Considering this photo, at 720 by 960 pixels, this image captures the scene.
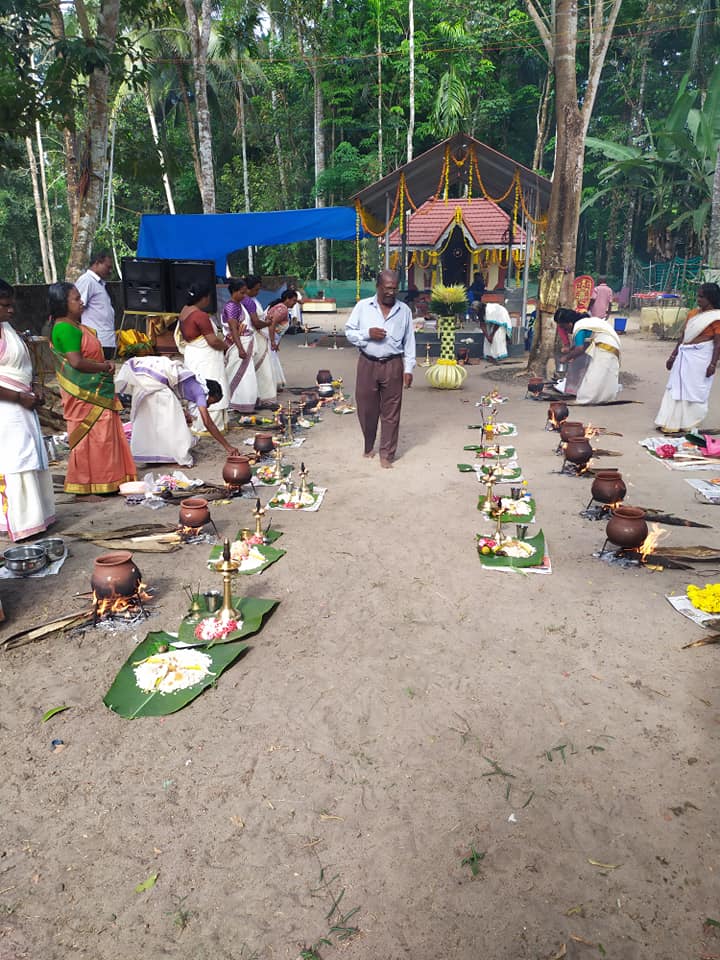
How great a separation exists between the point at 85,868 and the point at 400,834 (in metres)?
1.14

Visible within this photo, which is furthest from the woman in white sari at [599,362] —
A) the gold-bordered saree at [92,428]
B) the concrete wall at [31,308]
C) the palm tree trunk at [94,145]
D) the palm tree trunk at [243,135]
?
the palm tree trunk at [243,135]

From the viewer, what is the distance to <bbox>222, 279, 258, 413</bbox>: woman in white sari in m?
8.89

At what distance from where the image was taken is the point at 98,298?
8.97 m

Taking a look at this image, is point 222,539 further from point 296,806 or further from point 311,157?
point 311,157

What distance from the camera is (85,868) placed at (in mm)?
2467

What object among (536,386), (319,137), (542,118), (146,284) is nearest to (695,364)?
(536,386)

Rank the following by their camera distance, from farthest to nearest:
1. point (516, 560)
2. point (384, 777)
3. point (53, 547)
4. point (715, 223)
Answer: point (715, 223) < point (53, 547) < point (516, 560) < point (384, 777)

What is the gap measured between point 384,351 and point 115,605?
3.95 metres

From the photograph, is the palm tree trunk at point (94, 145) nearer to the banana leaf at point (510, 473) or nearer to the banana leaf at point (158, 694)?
the banana leaf at point (510, 473)

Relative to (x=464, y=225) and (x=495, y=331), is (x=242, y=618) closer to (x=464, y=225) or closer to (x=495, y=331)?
(x=495, y=331)

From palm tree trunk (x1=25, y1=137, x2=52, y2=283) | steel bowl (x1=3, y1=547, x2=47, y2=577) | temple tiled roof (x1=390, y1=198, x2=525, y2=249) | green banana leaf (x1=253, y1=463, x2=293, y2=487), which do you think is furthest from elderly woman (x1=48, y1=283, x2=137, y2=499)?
palm tree trunk (x1=25, y1=137, x2=52, y2=283)

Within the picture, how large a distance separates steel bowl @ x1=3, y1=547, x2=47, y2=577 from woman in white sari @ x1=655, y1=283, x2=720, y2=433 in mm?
6839

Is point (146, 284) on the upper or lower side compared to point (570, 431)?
upper

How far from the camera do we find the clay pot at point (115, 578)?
13.3 feet
